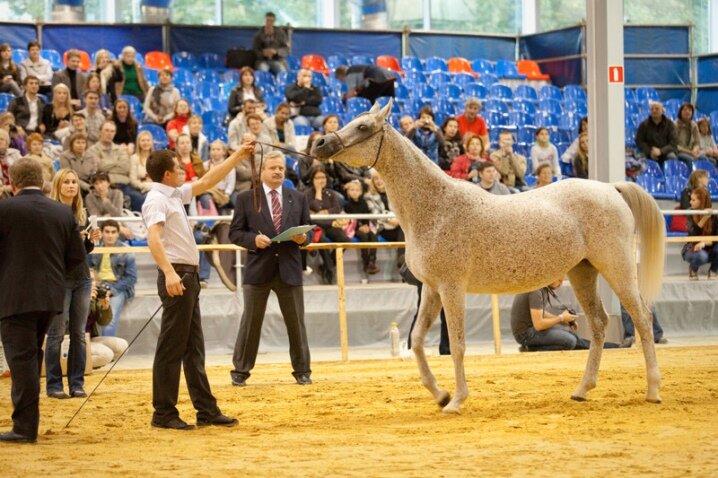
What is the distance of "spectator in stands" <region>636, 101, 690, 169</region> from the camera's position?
21.3 metres

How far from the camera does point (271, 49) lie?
2208 cm

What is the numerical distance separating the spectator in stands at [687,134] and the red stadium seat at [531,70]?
4440 mm

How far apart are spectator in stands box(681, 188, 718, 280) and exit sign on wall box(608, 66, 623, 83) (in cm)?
251

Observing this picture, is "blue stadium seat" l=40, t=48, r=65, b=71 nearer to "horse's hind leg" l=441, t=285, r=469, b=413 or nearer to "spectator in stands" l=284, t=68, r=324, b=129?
"spectator in stands" l=284, t=68, r=324, b=129

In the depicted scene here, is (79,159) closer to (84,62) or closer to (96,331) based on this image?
(96,331)

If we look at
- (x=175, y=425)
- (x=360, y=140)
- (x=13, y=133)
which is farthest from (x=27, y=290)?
(x=13, y=133)

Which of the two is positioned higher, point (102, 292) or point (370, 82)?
point (370, 82)

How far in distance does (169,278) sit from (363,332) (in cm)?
689

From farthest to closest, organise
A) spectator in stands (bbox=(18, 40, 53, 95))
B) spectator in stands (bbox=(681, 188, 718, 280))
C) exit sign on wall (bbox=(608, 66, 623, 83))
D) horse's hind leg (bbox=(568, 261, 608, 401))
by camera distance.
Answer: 1. spectator in stands (bbox=(18, 40, 53, 95))
2. spectator in stands (bbox=(681, 188, 718, 280))
3. exit sign on wall (bbox=(608, 66, 623, 83))
4. horse's hind leg (bbox=(568, 261, 608, 401))

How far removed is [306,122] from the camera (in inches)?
770

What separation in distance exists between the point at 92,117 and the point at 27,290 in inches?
375

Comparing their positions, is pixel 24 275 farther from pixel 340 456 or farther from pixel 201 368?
pixel 340 456

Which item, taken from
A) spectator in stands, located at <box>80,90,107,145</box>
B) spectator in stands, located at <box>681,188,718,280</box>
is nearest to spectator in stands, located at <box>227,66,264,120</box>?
spectator in stands, located at <box>80,90,107,145</box>

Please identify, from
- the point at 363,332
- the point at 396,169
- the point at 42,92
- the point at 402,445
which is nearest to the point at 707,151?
the point at 363,332
